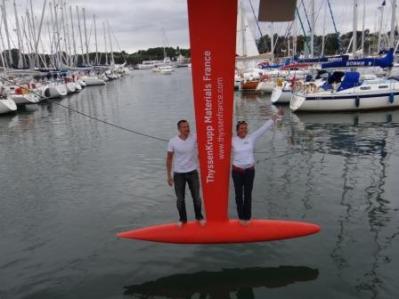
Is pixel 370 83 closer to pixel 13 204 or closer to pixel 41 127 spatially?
pixel 41 127

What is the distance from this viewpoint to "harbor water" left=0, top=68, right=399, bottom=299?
6.94m

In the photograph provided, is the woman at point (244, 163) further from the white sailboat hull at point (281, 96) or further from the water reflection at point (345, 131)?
the white sailboat hull at point (281, 96)

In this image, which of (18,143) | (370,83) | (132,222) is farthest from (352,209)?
(370,83)

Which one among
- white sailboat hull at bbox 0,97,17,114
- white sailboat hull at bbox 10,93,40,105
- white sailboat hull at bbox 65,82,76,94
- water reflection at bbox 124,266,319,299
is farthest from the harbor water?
white sailboat hull at bbox 65,82,76,94

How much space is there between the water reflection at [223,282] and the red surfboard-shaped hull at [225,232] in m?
0.54

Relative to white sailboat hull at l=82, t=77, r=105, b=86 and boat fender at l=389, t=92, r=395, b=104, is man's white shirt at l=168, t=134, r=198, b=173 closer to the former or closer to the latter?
boat fender at l=389, t=92, r=395, b=104

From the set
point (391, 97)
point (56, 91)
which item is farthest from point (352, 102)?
point (56, 91)

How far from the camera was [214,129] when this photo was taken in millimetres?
7125

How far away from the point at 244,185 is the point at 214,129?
1.16 metres

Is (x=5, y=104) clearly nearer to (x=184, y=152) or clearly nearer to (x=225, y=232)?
(x=184, y=152)

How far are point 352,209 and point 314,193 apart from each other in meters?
1.40

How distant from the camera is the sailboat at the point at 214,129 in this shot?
677 cm

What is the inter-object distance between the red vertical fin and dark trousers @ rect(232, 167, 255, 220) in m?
0.18

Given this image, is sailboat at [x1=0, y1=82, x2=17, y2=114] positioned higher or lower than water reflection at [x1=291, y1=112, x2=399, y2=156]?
higher
